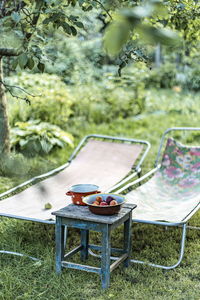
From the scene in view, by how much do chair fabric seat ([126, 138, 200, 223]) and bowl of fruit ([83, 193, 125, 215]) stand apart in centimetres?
30

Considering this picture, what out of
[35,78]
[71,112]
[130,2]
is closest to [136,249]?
[130,2]

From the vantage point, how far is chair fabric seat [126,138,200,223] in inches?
116

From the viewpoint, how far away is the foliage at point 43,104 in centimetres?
558

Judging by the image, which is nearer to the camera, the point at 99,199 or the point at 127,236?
the point at 99,199

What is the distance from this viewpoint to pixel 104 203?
8.00 ft

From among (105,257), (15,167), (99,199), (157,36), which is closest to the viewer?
(157,36)

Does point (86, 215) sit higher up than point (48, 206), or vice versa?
point (86, 215)

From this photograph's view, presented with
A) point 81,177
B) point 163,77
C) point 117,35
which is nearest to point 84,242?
point 81,177

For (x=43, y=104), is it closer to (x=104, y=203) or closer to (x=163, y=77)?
(x=104, y=203)

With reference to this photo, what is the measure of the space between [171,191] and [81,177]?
32.4 inches

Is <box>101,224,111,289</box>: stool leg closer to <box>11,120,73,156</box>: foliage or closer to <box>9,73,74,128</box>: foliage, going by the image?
<box>11,120,73,156</box>: foliage

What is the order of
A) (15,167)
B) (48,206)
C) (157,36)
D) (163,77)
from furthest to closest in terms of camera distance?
(163,77) < (48,206) < (15,167) < (157,36)

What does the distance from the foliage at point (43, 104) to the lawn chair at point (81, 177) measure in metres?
1.45

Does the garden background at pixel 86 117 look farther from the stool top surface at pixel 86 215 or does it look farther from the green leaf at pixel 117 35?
the stool top surface at pixel 86 215
